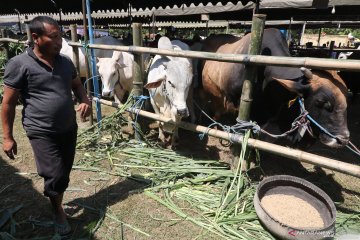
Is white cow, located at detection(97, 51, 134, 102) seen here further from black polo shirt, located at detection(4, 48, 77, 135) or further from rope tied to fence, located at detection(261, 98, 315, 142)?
rope tied to fence, located at detection(261, 98, 315, 142)

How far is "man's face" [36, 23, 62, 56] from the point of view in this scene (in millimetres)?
2295

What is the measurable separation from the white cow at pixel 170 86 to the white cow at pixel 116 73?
34.5 inches

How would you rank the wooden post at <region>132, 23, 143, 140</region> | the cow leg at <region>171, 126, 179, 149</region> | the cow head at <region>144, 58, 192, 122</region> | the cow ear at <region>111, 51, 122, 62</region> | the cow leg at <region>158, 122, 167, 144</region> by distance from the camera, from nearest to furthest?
the cow head at <region>144, 58, 192, 122</region> < the wooden post at <region>132, 23, 143, 140</region> < the cow leg at <region>171, 126, 179, 149</region> < the cow leg at <region>158, 122, 167, 144</region> < the cow ear at <region>111, 51, 122, 62</region>

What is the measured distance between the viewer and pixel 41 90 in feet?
7.86

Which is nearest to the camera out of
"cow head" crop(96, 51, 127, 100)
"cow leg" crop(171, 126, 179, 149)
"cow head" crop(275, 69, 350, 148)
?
"cow head" crop(275, 69, 350, 148)

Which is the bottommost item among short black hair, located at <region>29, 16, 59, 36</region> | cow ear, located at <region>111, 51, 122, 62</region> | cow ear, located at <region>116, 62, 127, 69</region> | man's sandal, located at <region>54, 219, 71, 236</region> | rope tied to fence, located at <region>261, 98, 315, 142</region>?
man's sandal, located at <region>54, 219, 71, 236</region>

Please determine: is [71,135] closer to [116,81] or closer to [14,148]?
[14,148]

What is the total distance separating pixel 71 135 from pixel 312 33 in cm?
4932

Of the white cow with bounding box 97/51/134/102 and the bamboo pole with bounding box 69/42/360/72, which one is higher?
the bamboo pole with bounding box 69/42/360/72

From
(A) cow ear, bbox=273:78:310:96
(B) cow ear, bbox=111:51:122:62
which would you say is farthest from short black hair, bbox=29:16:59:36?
(B) cow ear, bbox=111:51:122:62

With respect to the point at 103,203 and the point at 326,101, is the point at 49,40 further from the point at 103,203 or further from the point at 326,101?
the point at 326,101

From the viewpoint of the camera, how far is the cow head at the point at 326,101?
3104 millimetres

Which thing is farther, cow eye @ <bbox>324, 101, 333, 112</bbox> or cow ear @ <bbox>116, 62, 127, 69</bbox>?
cow ear @ <bbox>116, 62, 127, 69</bbox>

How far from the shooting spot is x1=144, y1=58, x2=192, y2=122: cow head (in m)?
3.61
